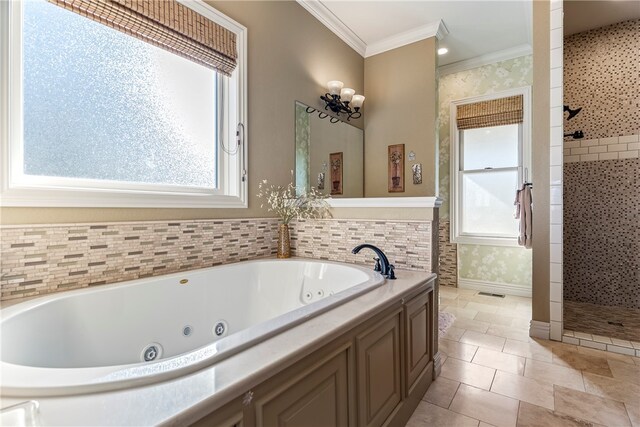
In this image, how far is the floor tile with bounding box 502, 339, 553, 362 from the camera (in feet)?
7.05

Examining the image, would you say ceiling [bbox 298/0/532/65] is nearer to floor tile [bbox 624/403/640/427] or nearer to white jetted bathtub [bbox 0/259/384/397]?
white jetted bathtub [bbox 0/259/384/397]

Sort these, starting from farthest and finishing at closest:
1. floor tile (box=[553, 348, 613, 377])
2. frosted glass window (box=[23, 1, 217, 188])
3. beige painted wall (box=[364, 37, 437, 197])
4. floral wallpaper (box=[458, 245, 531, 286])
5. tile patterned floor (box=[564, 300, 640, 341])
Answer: floral wallpaper (box=[458, 245, 531, 286]) → beige painted wall (box=[364, 37, 437, 197]) → tile patterned floor (box=[564, 300, 640, 341]) → floor tile (box=[553, 348, 613, 377]) → frosted glass window (box=[23, 1, 217, 188])

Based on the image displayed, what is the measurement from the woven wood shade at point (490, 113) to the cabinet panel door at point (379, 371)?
328cm

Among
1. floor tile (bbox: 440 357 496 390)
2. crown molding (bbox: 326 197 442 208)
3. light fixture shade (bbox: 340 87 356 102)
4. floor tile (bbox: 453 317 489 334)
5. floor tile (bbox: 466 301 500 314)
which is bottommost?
floor tile (bbox: 440 357 496 390)

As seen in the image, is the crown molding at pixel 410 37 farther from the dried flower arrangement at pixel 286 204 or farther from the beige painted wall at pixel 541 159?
the dried flower arrangement at pixel 286 204

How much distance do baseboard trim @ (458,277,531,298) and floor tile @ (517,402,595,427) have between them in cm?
231

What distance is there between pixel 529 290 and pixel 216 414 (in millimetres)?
3926

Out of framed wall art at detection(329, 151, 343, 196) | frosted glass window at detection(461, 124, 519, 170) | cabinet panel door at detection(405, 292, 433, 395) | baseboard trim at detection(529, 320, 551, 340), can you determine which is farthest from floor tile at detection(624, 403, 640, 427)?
frosted glass window at detection(461, 124, 519, 170)

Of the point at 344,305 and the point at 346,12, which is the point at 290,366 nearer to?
the point at 344,305

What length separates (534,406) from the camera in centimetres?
160

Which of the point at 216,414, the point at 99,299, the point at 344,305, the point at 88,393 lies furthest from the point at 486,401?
the point at 99,299

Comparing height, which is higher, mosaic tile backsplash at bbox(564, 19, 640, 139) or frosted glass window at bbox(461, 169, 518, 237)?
mosaic tile backsplash at bbox(564, 19, 640, 139)

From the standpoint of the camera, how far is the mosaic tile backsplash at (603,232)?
9.78 ft

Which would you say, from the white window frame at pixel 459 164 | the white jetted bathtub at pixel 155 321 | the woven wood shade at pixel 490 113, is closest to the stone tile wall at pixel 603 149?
the white window frame at pixel 459 164
